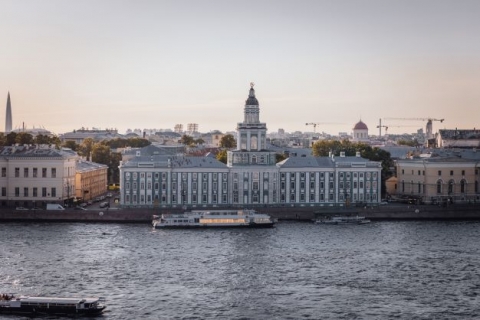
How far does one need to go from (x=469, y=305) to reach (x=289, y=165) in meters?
34.6

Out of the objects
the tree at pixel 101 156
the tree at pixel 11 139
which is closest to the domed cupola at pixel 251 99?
the tree at pixel 101 156

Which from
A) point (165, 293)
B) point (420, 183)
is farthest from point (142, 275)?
point (420, 183)

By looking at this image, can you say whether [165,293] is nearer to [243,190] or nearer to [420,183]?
[243,190]

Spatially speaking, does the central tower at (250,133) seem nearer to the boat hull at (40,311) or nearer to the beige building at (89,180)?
the beige building at (89,180)

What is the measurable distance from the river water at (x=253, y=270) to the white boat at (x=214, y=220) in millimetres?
1812

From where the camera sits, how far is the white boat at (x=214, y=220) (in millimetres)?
58531

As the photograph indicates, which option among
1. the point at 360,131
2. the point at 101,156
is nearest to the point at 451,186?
the point at 101,156

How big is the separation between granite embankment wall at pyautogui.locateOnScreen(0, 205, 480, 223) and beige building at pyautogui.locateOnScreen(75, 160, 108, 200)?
9628 mm

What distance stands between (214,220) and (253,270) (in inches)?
685

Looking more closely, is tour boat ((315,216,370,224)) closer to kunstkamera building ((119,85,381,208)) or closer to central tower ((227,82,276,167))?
kunstkamera building ((119,85,381,208))

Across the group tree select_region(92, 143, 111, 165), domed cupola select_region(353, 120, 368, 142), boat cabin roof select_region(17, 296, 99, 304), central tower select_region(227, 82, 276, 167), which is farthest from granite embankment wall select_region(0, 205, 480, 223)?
domed cupola select_region(353, 120, 368, 142)

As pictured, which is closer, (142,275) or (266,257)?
(142,275)

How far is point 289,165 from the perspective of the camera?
68.6 meters

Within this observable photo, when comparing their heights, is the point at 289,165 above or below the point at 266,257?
above
